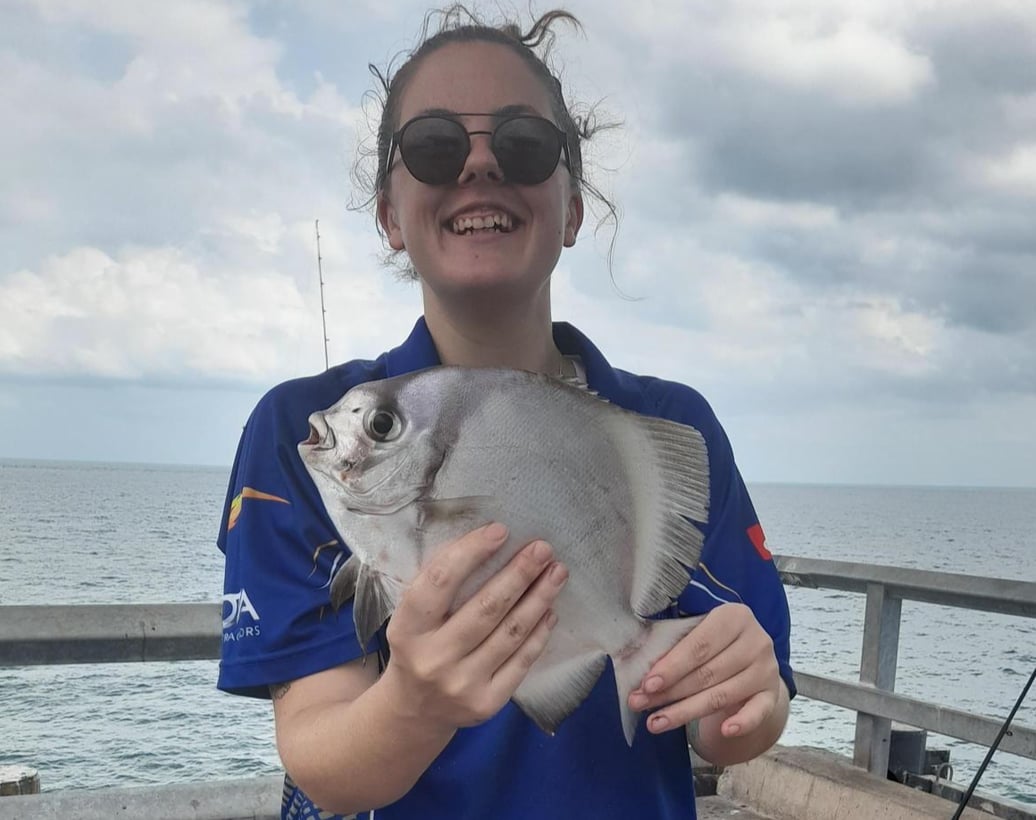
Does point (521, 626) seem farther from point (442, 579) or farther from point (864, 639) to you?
point (864, 639)

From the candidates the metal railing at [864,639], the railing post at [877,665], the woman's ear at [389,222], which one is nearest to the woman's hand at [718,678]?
the woman's ear at [389,222]

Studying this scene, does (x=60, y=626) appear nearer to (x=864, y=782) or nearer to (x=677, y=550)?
(x=677, y=550)

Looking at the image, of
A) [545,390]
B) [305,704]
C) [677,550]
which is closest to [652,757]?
[677,550]

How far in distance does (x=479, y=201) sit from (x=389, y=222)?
1.12 ft

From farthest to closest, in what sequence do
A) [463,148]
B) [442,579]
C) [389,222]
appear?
[389,222], [463,148], [442,579]

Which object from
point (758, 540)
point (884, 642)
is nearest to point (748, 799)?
point (884, 642)

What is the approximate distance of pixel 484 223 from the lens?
1.63 m

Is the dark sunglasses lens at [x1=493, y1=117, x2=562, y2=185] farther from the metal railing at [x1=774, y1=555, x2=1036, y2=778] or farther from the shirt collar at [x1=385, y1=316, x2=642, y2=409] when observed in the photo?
the metal railing at [x1=774, y1=555, x2=1036, y2=778]

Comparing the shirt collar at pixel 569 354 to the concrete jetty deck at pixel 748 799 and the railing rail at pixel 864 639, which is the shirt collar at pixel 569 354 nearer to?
the railing rail at pixel 864 639

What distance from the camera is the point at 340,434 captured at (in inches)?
50.0

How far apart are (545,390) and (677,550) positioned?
32 centimetres

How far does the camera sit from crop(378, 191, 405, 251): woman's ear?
1.86 meters

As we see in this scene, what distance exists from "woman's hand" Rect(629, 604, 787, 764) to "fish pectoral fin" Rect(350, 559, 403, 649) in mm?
393

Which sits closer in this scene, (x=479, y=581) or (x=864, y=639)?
(x=479, y=581)
